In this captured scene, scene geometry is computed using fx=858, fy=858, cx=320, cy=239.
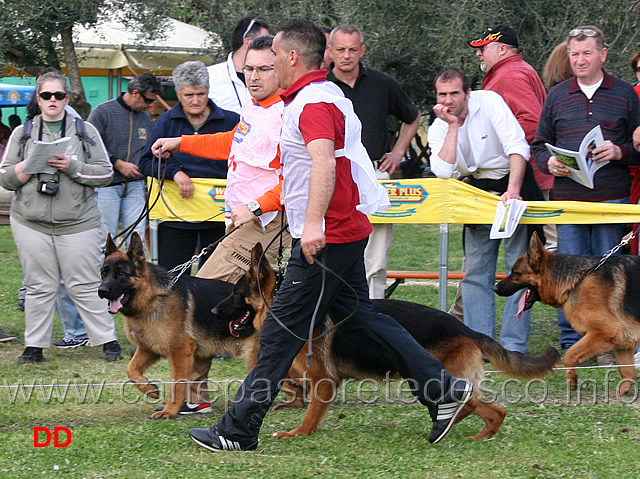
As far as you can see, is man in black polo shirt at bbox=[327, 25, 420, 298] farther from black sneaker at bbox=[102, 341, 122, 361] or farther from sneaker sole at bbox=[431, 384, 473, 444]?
sneaker sole at bbox=[431, 384, 473, 444]

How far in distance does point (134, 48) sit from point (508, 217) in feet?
36.9

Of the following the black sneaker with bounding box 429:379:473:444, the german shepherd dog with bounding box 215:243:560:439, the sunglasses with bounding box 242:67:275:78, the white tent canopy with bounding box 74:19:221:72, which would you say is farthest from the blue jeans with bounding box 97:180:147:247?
the white tent canopy with bounding box 74:19:221:72

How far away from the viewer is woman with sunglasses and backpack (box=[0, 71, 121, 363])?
6738 mm

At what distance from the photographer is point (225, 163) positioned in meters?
6.99

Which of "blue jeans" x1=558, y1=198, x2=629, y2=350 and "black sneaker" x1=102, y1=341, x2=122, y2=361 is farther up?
"blue jeans" x1=558, y1=198, x2=629, y2=350

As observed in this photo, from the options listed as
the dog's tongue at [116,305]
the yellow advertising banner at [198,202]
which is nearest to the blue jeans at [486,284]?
A: the yellow advertising banner at [198,202]

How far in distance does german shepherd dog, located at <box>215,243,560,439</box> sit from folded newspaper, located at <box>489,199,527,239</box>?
155cm

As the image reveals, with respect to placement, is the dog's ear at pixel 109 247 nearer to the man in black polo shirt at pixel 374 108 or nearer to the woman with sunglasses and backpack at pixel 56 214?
the woman with sunglasses and backpack at pixel 56 214

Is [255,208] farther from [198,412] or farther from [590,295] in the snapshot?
[590,295]

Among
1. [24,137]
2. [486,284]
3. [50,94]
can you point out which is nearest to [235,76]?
[50,94]

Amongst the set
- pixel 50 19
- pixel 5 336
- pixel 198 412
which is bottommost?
pixel 5 336

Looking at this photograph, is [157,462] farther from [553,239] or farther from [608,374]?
[553,239]

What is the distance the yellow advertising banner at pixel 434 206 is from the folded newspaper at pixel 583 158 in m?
0.21

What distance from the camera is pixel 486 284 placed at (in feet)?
21.7
